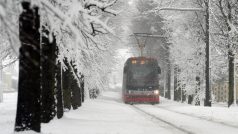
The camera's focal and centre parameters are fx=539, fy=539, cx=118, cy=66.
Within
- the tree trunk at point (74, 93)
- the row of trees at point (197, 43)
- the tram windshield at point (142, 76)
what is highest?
the row of trees at point (197, 43)

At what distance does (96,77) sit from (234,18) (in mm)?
14069

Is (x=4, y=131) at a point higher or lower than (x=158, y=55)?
lower

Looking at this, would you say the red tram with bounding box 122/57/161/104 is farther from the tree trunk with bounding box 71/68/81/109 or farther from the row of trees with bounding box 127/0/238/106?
the tree trunk with bounding box 71/68/81/109

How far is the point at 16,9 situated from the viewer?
6438 mm

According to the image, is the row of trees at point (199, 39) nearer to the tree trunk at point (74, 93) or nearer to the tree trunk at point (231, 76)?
the tree trunk at point (231, 76)

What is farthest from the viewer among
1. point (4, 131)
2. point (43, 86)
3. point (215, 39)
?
point (215, 39)

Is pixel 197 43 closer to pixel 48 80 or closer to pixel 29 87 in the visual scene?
pixel 48 80

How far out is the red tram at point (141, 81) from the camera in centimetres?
3931

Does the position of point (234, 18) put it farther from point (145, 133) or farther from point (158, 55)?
point (158, 55)

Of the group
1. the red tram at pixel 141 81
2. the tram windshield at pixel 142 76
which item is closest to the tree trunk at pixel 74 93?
the red tram at pixel 141 81

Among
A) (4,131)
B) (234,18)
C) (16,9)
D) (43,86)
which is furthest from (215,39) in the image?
(16,9)

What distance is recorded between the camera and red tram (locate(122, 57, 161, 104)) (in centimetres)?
3931

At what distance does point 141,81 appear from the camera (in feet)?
132

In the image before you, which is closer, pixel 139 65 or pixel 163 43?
pixel 139 65
